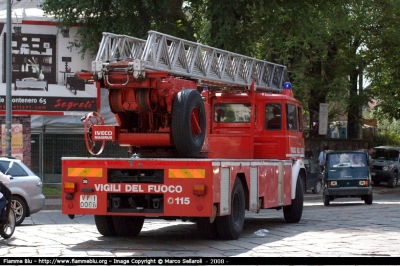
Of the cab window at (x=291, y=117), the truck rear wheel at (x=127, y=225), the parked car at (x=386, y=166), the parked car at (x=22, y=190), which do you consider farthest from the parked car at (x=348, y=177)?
the truck rear wheel at (x=127, y=225)

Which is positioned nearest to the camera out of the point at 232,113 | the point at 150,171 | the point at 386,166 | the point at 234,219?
the point at 150,171

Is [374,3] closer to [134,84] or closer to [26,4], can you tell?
[26,4]

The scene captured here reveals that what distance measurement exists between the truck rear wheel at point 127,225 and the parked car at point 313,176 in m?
17.9

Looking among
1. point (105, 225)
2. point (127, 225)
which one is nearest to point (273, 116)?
point (127, 225)

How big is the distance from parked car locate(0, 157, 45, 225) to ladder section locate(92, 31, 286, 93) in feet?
15.9

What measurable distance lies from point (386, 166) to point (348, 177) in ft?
38.6

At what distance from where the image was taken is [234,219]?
45.4 ft

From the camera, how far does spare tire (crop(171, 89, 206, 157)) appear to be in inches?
525

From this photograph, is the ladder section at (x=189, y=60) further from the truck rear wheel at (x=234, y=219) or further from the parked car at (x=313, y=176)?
the parked car at (x=313, y=176)

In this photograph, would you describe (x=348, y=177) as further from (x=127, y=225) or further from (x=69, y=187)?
(x=69, y=187)

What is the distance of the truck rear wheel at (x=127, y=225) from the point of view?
1433 centimetres

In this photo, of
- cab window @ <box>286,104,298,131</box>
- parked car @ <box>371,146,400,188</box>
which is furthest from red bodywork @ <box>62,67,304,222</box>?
parked car @ <box>371,146,400,188</box>

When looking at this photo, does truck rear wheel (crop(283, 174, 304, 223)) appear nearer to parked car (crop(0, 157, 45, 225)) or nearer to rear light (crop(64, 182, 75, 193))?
parked car (crop(0, 157, 45, 225))

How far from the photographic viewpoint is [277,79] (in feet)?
64.7
